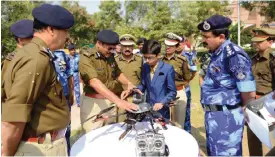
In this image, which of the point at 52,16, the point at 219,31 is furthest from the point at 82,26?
the point at 52,16

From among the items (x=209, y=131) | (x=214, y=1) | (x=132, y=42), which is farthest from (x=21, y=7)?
(x=214, y=1)

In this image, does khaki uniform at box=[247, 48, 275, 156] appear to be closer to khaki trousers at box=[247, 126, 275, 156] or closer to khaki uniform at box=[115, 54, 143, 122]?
khaki trousers at box=[247, 126, 275, 156]

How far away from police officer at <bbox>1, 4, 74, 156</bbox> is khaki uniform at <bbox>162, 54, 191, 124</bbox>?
111 inches

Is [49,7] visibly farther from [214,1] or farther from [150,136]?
[214,1]

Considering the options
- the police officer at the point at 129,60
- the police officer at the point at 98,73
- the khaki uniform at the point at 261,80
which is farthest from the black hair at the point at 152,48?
the police officer at the point at 129,60

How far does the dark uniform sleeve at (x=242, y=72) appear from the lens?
2674 millimetres

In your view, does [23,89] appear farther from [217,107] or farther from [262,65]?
[262,65]

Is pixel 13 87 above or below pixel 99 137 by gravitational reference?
above

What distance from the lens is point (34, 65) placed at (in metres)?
1.86

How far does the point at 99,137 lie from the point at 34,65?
0.79 m

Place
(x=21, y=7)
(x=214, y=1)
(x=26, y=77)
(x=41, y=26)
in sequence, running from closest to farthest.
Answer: (x=26, y=77), (x=41, y=26), (x=21, y=7), (x=214, y=1)

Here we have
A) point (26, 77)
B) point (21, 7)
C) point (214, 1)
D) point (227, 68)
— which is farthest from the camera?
point (214, 1)

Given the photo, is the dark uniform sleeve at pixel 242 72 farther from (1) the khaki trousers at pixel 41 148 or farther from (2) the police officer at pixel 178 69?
(2) the police officer at pixel 178 69

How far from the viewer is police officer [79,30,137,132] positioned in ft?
11.9
